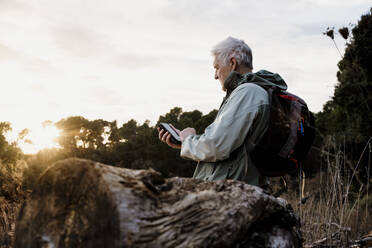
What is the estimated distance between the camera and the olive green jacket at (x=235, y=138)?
2.10 meters

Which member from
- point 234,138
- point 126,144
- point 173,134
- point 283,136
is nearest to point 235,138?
point 234,138

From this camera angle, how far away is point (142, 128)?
61.4ft

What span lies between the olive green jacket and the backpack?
1.9 inches

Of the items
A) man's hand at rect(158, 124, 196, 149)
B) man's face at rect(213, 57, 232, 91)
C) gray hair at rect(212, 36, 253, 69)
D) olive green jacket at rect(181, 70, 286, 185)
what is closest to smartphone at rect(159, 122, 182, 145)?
man's hand at rect(158, 124, 196, 149)

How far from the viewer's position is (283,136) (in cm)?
218

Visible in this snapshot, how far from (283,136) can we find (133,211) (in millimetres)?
1170

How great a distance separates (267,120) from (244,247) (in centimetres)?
83

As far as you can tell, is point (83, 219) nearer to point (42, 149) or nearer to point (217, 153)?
point (217, 153)

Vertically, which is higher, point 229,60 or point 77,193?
point 229,60

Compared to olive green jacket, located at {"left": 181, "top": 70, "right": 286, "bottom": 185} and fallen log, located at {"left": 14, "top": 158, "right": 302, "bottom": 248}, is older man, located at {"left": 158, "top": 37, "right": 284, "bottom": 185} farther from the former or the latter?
fallen log, located at {"left": 14, "top": 158, "right": 302, "bottom": 248}

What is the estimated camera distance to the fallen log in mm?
1354

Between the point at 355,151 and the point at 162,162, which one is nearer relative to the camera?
the point at 355,151

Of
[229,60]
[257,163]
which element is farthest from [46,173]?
[229,60]

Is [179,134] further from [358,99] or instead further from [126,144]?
[126,144]
